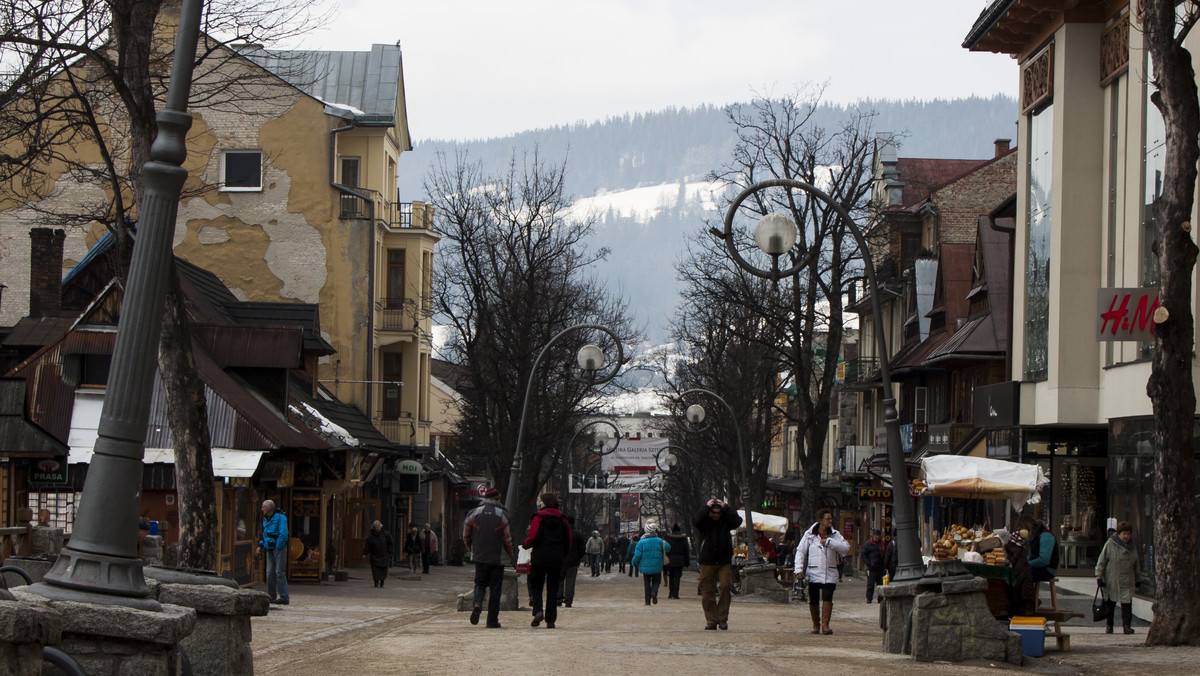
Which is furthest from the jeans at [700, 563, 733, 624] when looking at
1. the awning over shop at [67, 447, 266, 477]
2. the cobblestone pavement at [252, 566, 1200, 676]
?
the awning over shop at [67, 447, 266, 477]

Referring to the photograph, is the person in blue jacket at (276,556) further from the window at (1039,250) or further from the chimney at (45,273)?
the window at (1039,250)

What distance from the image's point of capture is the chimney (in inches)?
1271

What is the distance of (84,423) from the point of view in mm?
28094

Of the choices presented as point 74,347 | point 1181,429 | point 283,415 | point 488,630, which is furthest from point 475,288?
point 1181,429

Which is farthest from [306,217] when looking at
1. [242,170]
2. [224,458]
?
[224,458]

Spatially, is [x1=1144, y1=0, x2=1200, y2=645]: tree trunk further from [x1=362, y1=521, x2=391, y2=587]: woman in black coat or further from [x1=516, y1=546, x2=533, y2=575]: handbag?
[x1=362, y1=521, x2=391, y2=587]: woman in black coat

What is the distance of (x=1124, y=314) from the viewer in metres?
20.5

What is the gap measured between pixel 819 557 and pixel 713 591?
145 centimetres

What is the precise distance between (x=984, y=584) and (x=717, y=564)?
5181mm

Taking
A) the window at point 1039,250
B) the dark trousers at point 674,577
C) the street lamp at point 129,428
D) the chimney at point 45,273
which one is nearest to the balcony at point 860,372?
the dark trousers at point 674,577

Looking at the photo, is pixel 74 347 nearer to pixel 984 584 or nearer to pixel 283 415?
pixel 283 415

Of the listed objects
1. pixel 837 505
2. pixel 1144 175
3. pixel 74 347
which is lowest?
pixel 837 505

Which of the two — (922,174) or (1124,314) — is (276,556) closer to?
(1124,314)

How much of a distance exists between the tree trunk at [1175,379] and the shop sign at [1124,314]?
11.9 ft
